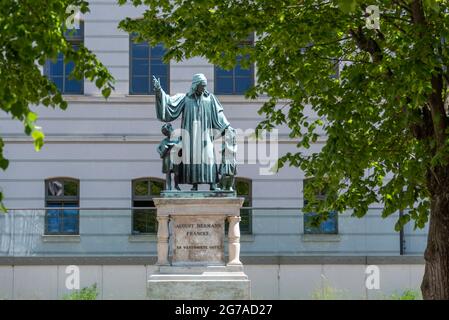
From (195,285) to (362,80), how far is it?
5125mm

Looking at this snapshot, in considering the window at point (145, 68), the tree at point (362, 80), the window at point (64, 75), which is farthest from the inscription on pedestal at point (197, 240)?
the window at point (64, 75)

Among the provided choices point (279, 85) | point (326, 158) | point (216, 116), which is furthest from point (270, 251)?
point (326, 158)

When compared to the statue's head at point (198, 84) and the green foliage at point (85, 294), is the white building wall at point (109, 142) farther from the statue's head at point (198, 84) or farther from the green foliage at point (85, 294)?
the statue's head at point (198, 84)

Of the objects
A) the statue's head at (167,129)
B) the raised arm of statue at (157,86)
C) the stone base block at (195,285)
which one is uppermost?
the raised arm of statue at (157,86)

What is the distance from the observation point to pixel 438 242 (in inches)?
542

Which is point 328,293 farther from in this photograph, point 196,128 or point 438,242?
point 438,242

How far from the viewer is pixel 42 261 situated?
74.9ft

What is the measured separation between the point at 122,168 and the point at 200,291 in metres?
9.33

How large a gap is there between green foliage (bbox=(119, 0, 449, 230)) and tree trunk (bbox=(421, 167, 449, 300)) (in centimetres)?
17

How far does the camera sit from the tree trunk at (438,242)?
13633 millimetres

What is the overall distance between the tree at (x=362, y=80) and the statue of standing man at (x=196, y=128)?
175 centimetres

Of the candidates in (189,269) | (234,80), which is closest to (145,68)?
(234,80)

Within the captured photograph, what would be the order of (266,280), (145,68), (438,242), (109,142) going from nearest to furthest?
(438,242)
(266,280)
(109,142)
(145,68)

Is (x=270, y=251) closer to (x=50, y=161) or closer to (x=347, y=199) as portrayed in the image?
(x=50, y=161)
